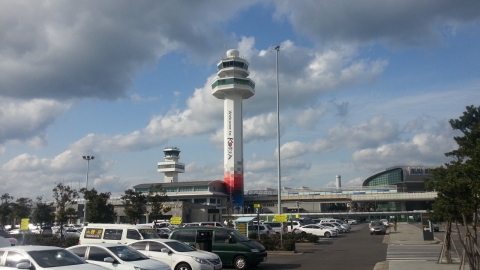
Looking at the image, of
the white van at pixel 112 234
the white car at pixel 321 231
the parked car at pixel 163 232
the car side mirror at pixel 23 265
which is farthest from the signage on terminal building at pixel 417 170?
the car side mirror at pixel 23 265

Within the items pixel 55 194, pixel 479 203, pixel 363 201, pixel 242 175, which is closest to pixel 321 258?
pixel 479 203

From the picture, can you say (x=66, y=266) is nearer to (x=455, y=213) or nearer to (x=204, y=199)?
(x=455, y=213)

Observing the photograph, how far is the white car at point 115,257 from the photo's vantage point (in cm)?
1314

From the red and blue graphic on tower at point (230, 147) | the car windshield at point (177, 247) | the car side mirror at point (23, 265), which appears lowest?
the car windshield at point (177, 247)

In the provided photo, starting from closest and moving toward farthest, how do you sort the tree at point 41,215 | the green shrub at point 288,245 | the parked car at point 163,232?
1. the parked car at point 163,232
2. the green shrub at point 288,245
3. the tree at point 41,215

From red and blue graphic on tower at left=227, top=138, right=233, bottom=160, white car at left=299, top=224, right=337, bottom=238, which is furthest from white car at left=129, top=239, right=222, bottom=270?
red and blue graphic on tower at left=227, top=138, right=233, bottom=160

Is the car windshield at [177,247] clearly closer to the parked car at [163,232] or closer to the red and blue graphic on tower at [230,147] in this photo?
the parked car at [163,232]

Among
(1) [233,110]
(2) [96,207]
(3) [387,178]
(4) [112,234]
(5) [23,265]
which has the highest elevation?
(1) [233,110]

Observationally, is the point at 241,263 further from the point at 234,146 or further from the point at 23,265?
the point at 234,146

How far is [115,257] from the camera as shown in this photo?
44.0 ft

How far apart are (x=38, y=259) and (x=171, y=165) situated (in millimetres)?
119254

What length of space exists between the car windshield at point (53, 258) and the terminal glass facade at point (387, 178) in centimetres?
13047

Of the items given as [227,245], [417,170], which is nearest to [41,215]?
[227,245]

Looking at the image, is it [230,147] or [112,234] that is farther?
[230,147]
